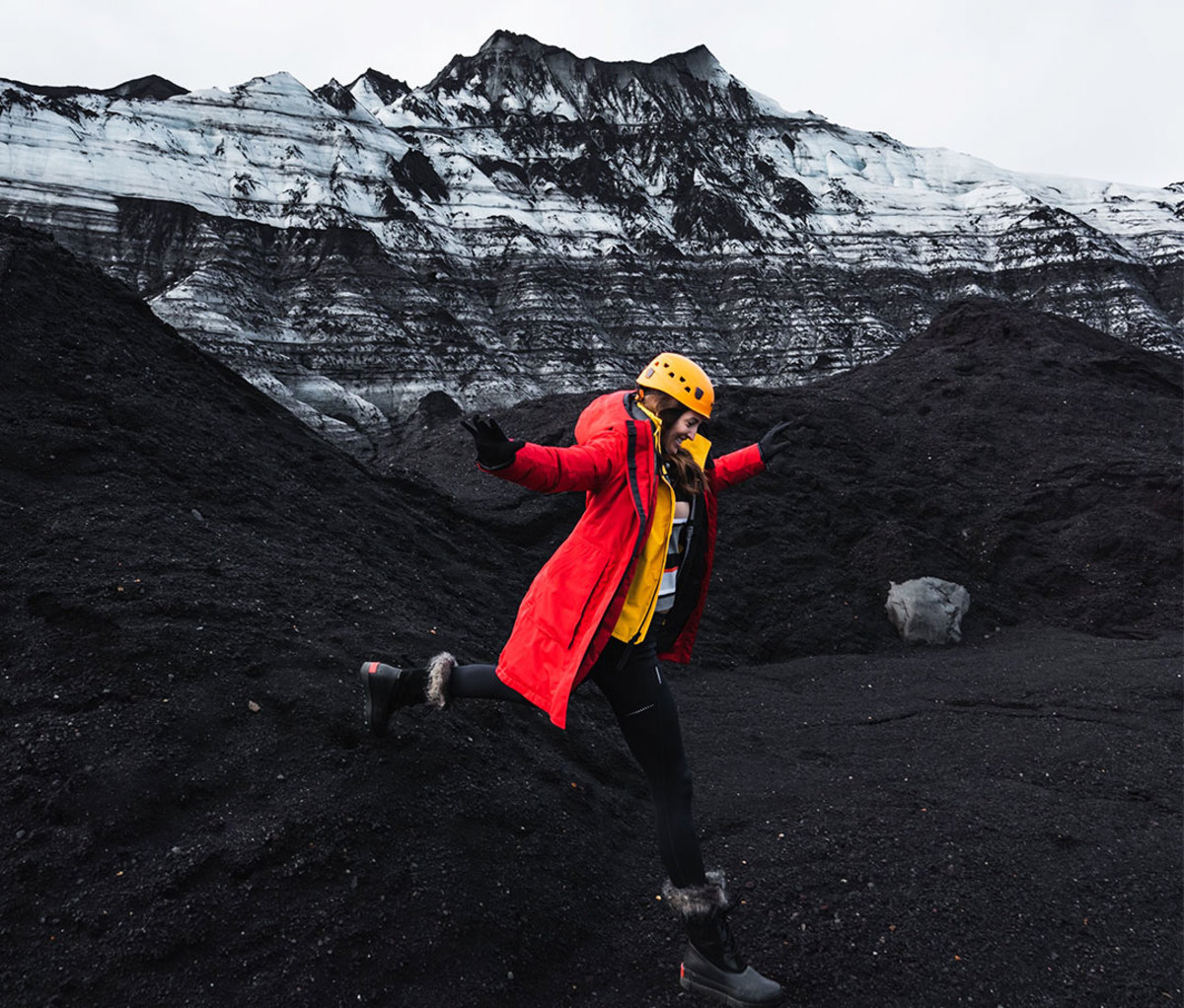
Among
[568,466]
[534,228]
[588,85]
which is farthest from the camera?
[588,85]

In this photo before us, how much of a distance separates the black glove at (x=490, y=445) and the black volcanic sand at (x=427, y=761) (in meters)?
1.51

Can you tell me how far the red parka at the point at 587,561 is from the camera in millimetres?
2305

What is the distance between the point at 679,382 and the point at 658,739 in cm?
113

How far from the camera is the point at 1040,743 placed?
477 cm

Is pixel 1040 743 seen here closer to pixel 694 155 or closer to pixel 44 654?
pixel 44 654

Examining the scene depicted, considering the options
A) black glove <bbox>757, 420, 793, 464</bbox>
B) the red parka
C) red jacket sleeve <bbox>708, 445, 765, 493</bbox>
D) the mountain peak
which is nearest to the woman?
the red parka

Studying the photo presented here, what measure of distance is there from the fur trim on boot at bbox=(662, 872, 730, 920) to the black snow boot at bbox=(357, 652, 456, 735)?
1048 mm

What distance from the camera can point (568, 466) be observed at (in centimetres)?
227

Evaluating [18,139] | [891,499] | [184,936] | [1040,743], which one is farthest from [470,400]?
[184,936]

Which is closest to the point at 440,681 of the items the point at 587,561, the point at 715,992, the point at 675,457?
the point at 587,561

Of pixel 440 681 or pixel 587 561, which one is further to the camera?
pixel 440 681

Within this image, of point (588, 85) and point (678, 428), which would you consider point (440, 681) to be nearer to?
point (678, 428)

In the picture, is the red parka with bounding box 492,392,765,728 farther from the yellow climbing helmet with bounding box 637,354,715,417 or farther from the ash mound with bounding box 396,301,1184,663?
the ash mound with bounding box 396,301,1184,663

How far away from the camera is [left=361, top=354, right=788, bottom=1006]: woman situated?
2328mm
